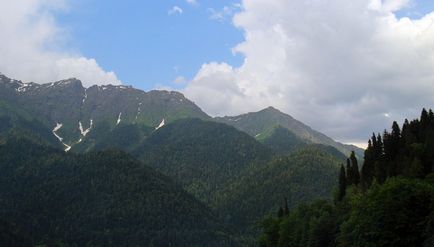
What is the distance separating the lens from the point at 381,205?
99.2 m

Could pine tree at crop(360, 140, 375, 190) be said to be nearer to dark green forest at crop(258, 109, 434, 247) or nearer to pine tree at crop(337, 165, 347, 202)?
dark green forest at crop(258, 109, 434, 247)

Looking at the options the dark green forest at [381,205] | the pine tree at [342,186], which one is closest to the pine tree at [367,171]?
the dark green forest at [381,205]

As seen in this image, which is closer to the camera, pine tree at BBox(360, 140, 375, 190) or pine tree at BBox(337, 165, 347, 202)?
pine tree at BBox(360, 140, 375, 190)

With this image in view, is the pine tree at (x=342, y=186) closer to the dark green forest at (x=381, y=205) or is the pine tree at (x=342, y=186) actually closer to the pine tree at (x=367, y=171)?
the dark green forest at (x=381, y=205)

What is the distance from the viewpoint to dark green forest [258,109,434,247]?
314 ft

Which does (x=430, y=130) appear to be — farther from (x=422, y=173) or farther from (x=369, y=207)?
(x=369, y=207)

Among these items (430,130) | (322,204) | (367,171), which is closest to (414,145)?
(430,130)

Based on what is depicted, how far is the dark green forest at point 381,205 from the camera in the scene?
3762 inches

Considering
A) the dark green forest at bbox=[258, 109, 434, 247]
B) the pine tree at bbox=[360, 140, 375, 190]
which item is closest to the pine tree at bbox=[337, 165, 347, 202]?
the dark green forest at bbox=[258, 109, 434, 247]

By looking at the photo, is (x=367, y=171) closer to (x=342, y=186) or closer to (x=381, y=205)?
(x=342, y=186)

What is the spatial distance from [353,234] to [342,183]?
68.0 metres

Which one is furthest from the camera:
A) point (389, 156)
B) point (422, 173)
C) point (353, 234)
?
point (389, 156)

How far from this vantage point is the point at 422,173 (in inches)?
5143

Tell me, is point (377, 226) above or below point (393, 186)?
below
